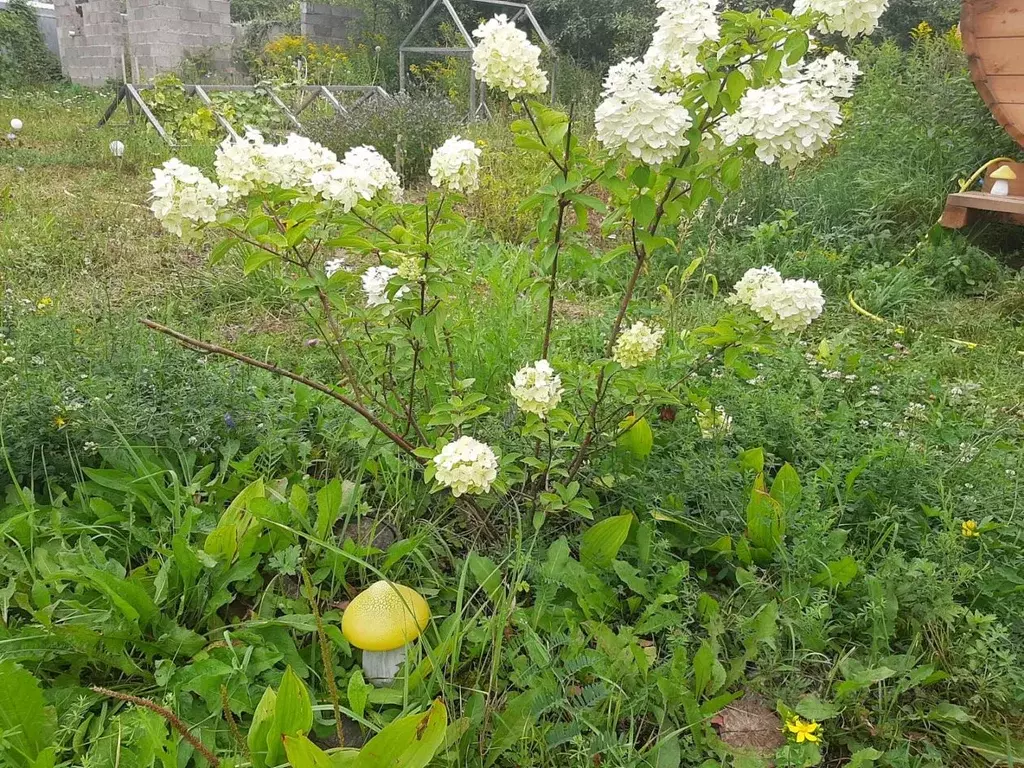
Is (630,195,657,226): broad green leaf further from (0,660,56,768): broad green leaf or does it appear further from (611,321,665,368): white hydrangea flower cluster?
(0,660,56,768): broad green leaf

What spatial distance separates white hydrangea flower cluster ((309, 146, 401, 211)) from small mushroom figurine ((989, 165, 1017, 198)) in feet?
12.8

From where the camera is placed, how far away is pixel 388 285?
1.67 meters

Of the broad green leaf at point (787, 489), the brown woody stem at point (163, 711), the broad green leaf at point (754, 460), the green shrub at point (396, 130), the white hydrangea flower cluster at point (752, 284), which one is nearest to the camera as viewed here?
the brown woody stem at point (163, 711)

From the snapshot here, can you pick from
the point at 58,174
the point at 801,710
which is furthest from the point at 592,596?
the point at 58,174

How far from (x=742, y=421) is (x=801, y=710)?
0.92 metres

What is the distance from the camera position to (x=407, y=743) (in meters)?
1.23

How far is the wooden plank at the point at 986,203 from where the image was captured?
151 inches

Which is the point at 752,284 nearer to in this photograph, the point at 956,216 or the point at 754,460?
the point at 754,460

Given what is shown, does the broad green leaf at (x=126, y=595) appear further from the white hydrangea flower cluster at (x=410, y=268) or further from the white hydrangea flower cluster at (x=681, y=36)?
the white hydrangea flower cluster at (x=681, y=36)

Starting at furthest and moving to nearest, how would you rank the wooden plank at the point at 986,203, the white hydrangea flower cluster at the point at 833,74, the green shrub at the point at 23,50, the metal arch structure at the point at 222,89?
the green shrub at the point at 23,50
the metal arch structure at the point at 222,89
the wooden plank at the point at 986,203
the white hydrangea flower cluster at the point at 833,74

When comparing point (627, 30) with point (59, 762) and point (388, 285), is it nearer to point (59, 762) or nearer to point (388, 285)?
point (388, 285)

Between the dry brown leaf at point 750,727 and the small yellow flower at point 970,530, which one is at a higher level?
the small yellow flower at point 970,530

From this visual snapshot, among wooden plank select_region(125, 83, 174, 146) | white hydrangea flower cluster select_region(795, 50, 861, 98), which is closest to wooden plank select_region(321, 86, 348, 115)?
wooden plank select_region(125, 83, 174, 146)

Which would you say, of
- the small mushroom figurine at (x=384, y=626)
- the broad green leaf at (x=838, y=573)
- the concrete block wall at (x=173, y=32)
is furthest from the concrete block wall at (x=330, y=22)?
the broad green leaf at (x=838, y=573)
